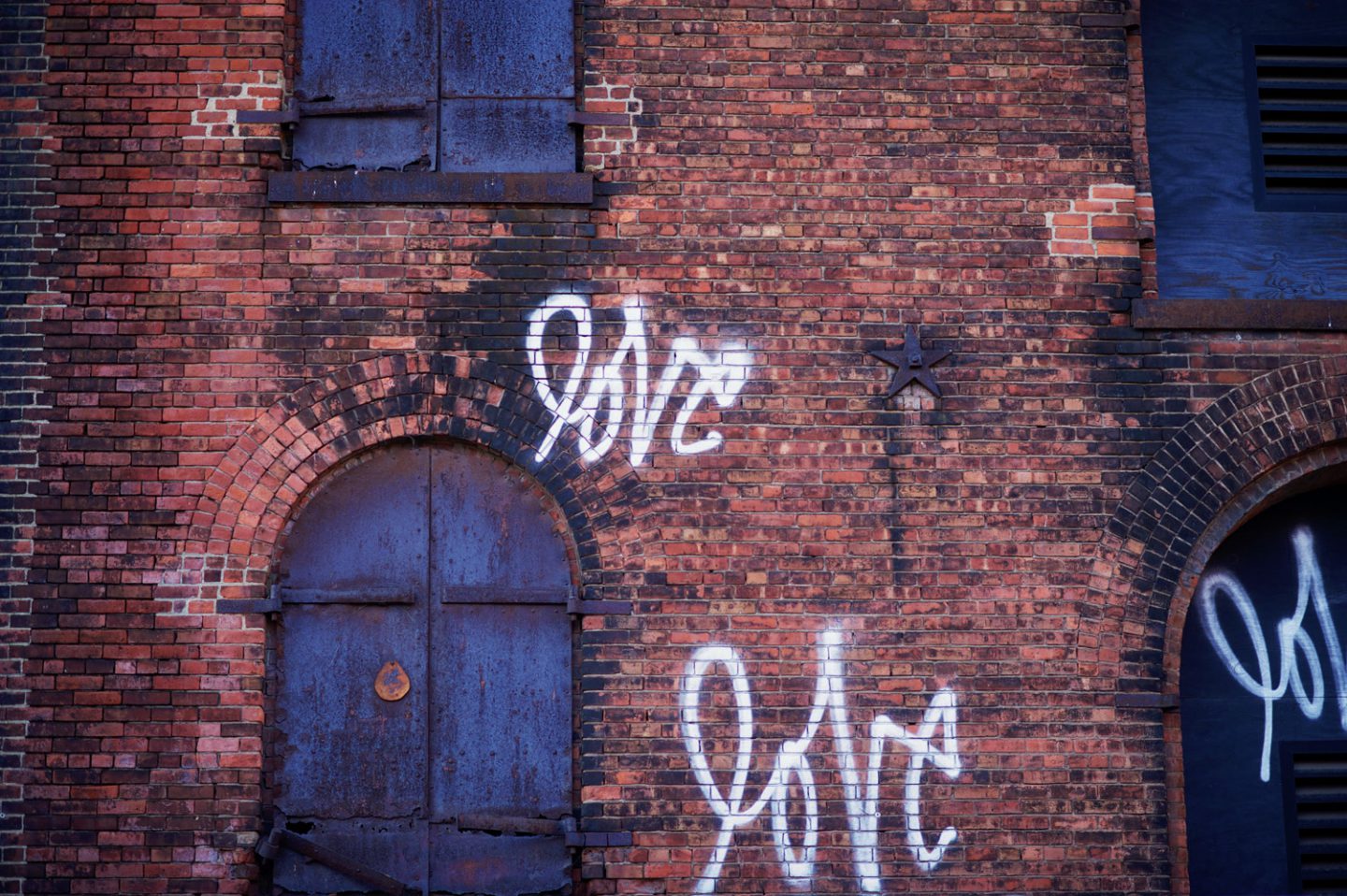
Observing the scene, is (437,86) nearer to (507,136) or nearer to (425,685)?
(507,136)

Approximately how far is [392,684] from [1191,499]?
13.8 feet

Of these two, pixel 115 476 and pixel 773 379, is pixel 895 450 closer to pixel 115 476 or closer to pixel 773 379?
pixel 773 379

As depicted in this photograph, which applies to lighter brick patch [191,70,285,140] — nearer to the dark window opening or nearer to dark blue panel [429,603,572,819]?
dark blue panel [429,603,572,819]

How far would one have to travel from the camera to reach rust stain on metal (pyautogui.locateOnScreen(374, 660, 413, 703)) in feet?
22.1

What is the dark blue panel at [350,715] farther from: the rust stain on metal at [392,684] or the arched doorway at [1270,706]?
the arched doorway at [1270,706]

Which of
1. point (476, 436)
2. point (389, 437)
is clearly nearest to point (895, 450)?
point (476, 436)

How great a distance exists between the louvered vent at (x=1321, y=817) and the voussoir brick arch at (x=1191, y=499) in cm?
115

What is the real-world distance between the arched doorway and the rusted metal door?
11.3 feet

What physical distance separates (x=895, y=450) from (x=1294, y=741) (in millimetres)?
2772

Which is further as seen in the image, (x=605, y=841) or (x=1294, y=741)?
(x=1294, y=741)

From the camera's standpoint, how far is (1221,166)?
771cm

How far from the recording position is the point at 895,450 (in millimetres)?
6988

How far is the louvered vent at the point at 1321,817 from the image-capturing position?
23.7ft

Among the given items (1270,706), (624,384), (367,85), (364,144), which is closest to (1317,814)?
(1270,706)
